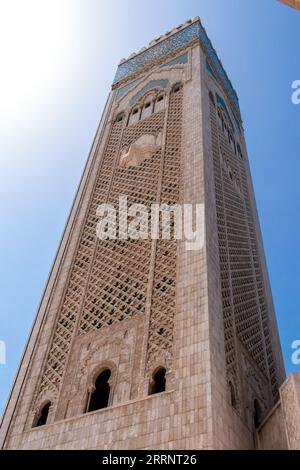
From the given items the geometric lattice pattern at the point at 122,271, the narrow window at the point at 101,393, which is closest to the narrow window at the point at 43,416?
the narrow window at the point at 101,393

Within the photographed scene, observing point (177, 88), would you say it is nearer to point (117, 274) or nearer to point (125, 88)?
point (125, 88)

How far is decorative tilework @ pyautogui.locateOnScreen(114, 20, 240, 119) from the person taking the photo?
1115cm

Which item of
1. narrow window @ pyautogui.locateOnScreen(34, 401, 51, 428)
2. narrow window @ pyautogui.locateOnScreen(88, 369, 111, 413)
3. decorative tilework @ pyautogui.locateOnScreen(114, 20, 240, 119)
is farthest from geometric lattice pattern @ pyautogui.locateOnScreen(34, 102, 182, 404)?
decorative tilework @ pyautogui.locateOnScreen(114, 20, 240, 119)

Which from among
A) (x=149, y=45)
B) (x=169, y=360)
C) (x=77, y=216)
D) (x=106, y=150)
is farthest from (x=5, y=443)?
(x=149, y=45)

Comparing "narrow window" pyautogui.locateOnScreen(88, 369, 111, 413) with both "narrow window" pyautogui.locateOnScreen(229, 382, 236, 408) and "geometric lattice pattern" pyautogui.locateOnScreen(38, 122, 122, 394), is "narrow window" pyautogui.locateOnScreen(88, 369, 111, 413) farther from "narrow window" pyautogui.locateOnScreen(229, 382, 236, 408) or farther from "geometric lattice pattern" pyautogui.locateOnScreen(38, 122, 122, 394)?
"narrow window" pyautogui.locateOnScreen(229, 382, 236, 408)

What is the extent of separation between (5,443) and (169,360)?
1.91 meters

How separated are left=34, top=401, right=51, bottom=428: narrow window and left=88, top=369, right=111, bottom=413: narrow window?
53 cm

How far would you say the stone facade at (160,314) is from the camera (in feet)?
15.4

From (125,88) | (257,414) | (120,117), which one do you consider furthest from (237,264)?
(125,88)

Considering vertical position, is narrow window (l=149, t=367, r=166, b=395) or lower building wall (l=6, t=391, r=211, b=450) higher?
narrow window (l=149, t=367, r=166, b=395)

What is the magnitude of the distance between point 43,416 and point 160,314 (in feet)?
5.40

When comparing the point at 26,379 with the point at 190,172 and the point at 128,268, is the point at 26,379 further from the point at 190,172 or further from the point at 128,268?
the point at 190,172

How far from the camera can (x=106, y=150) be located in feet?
31.0

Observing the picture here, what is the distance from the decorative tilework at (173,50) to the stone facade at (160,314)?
5.34 feet
